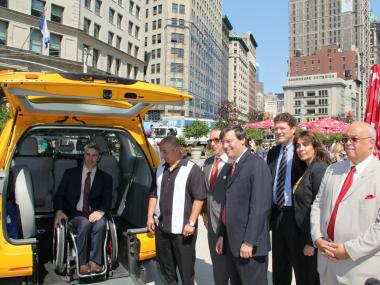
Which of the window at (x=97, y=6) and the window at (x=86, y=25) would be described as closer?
the window at (x=86, y=25)

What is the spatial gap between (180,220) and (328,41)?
190 meters

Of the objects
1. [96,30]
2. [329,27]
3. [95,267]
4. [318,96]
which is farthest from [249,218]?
[329,27]

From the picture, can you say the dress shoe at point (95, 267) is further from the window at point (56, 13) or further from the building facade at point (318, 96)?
the building facade at point (318, 96)

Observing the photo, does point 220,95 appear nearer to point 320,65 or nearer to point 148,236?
point 320,65

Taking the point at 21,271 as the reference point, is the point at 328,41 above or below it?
above

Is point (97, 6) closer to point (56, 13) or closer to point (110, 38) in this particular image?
point (110, 38)

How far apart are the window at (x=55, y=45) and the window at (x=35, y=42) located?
1.29 meters

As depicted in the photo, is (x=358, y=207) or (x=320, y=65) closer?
(x=358, y=207)

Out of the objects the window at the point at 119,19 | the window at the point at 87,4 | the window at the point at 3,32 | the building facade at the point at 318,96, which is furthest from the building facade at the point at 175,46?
the building facade at the point at 318,96

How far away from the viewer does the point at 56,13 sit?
3934 centimetres

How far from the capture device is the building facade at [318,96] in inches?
5994

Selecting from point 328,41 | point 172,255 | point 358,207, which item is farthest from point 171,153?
point 328,41

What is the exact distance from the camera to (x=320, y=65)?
162000mm

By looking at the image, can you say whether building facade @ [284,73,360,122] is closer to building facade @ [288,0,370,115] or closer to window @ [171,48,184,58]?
building facade @ [288,0,370,115]
